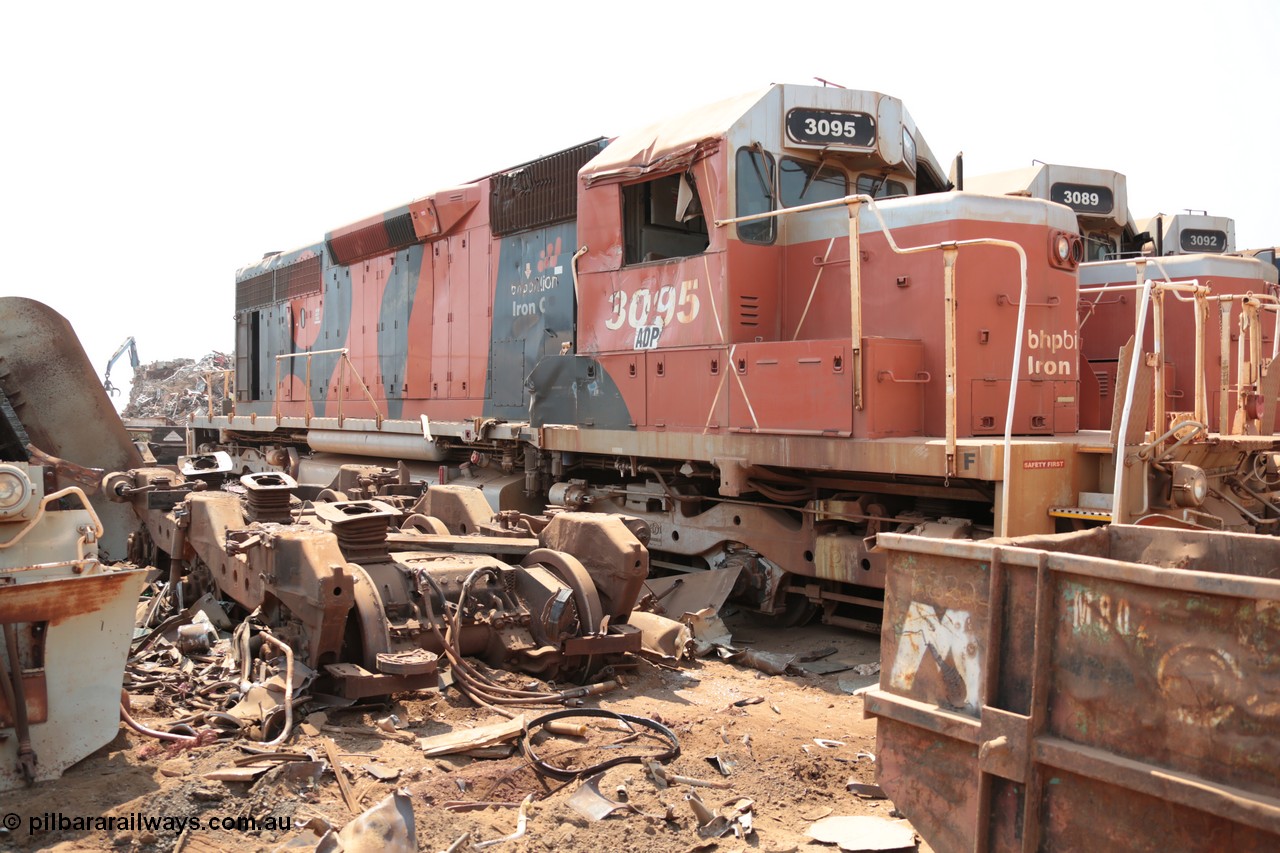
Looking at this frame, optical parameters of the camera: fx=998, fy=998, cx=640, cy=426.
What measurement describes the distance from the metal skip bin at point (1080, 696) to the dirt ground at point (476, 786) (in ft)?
3.43

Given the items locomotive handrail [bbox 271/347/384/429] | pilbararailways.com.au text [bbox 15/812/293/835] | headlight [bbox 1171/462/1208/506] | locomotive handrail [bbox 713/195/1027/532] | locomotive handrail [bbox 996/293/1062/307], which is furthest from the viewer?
locomotive handrail [bbox 271/347/384/429]

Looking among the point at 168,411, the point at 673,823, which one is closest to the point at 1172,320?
the point at 673,823

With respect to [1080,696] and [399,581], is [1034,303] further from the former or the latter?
[1080,696]

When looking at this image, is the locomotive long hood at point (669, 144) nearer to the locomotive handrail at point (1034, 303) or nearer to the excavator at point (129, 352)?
the locomotive handrail at point (1034, 303)

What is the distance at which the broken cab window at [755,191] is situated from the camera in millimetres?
7910

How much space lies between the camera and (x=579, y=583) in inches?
243

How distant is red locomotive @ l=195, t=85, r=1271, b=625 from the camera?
6848mm

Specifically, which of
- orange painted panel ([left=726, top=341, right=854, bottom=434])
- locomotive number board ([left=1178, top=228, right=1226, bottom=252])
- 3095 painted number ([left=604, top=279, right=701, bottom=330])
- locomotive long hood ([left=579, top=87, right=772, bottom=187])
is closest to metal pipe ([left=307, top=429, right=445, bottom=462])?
3095 painted number ([left=604, top=279, right=701, bottom=330])

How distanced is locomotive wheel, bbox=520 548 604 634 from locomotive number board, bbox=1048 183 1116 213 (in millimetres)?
7974

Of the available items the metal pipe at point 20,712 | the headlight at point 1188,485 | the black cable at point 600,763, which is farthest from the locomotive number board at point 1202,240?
the metal pipe at point 20,712

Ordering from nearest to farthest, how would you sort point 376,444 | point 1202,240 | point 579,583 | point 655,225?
point 579,583
point 655,225
point 376,444
point 1202,240

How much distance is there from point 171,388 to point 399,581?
35.3 metres

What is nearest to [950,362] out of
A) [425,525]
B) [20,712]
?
[425,525]

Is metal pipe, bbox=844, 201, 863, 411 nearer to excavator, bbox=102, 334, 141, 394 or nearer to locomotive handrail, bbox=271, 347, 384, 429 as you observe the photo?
locomotive handrail, bbox=271, 347, 384, 429
